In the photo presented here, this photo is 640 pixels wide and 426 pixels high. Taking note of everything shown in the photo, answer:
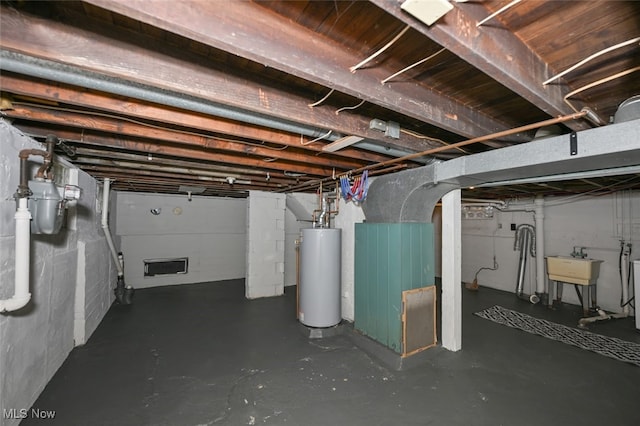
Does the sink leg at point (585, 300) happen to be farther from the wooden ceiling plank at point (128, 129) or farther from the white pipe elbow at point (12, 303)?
the white pipe elbow at point (12, 303)

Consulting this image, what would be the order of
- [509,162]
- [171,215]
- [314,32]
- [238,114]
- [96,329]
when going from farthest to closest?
[171,215] → [96,329] → [509,162] → [238,114] → [314,32]

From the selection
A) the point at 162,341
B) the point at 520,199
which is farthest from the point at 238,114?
the point at 520,199

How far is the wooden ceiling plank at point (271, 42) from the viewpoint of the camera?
2.76 ft

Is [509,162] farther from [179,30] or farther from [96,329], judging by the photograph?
[96,329]

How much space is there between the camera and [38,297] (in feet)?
6.79

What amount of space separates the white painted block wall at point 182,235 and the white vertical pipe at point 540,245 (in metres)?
6.33

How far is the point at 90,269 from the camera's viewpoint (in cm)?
323

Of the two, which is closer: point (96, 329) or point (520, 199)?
point (96, 329)

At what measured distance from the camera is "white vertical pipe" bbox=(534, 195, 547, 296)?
492 cm

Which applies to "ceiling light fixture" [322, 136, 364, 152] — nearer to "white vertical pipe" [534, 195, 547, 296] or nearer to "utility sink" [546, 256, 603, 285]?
"utility sink" [546, 256, 603, 285]

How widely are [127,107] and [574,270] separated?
6013 mm

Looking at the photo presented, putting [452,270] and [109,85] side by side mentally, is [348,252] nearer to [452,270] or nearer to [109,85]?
[452,270]

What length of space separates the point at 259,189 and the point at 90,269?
268 cm

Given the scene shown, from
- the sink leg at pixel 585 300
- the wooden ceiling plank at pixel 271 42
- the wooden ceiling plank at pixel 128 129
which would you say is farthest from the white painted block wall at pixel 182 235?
the sink leg at pixel 585 300
